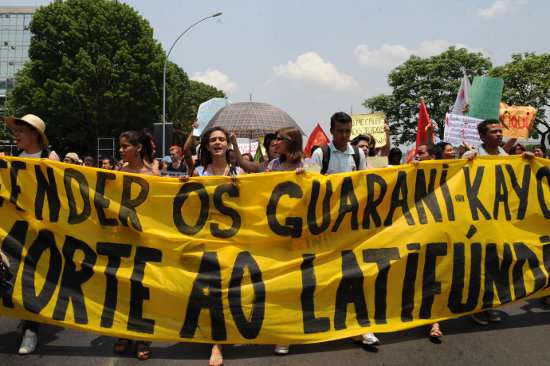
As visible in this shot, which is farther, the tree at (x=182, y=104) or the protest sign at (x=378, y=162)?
the tree at (x=182, y=104)

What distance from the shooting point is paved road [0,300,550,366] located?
11.7 ft

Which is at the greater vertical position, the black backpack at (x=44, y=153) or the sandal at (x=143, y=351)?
the black backpack at (x=44, y=153)

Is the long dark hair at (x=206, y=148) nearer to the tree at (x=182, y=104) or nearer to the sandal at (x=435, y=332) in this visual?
the sandal at (x=435, y=332)

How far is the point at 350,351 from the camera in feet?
12.3

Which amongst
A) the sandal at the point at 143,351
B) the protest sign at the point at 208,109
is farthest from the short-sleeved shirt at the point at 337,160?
the protest sign at the point at 208,109

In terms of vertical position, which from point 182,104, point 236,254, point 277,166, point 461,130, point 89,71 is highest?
point 182,104

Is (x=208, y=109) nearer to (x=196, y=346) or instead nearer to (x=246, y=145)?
(x=246, y=145)

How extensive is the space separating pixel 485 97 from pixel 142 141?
642 centimetres

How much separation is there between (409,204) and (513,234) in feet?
3.14

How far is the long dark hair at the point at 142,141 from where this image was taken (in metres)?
4.05

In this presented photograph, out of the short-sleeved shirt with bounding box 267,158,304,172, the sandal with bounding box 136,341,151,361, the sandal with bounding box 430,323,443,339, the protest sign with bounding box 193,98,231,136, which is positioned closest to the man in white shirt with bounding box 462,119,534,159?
the sandal with bounding box 430,323,443,339

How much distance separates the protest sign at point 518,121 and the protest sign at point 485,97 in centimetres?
142

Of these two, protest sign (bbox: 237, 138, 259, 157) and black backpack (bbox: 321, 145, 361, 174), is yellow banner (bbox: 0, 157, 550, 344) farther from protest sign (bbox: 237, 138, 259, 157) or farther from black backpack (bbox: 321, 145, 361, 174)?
protest sign (bbox: 237, 138, 259, 157)

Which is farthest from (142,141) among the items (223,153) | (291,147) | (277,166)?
(291,147)
